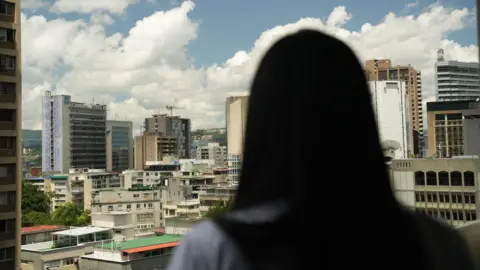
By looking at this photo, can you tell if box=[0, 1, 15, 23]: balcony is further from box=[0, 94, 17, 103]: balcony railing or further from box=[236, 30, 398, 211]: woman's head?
box=[236, 30, 398, 211]: woman's head

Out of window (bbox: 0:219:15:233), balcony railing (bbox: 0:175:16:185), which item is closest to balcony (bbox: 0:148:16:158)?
balcony railing (bbox: 0:175:16:185)

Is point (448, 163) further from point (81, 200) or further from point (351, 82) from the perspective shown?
point (81, 200)

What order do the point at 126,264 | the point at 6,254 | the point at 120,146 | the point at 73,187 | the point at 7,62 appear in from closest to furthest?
the point at 6,254
the point at 7,62
the point at 126,264
the point at 73,187
the point at 120,146

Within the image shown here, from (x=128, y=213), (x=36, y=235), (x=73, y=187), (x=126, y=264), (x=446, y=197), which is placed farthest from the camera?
(x=73, y=187)

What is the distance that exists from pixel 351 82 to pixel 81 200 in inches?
925

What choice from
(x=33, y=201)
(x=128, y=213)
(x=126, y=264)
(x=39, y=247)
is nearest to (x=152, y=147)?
(x=33, y=201)

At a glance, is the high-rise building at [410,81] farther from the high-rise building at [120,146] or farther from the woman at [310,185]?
the woman at [310,185]

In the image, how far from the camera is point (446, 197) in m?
7.14

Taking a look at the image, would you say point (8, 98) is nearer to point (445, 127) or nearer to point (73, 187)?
point (445, 127)

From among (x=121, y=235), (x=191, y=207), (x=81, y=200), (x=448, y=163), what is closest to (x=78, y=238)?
(x=121, y=235)

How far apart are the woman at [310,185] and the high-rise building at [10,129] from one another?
566cm

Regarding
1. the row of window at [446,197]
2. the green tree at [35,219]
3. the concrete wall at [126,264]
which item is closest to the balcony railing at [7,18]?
the concrete wall at [126,264]

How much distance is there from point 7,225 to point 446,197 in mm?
5292

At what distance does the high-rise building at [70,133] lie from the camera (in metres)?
28.5
